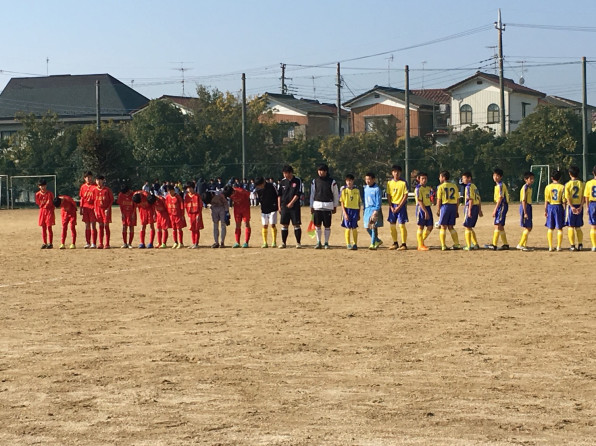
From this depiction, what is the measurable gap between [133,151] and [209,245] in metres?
41.3

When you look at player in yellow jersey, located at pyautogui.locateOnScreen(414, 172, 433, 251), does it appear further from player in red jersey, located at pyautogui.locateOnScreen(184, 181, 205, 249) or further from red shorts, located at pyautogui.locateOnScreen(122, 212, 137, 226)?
red shorts, located at pyautogui.locateOnScreen(122, 212, 137, 226)

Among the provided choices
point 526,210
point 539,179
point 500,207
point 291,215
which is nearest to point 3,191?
point 539,179

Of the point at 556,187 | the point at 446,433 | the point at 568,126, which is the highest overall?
the point at 568,126

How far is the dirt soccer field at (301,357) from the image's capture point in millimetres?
6461

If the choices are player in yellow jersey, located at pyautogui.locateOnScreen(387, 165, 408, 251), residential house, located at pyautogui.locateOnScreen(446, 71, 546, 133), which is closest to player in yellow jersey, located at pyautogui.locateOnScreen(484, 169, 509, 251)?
player in yellow jersey, located at pyautogui.locateOnScreen(387, 165, 408, 251)

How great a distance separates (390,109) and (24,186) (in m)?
28.3

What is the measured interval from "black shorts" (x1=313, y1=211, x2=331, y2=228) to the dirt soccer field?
4668 mm

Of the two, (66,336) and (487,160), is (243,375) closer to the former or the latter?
(66,336)

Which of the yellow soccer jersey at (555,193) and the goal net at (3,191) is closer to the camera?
the yellow soccer jersey at (555,193)

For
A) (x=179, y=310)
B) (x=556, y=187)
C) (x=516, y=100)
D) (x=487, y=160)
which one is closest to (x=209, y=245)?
(x=556, y=187)

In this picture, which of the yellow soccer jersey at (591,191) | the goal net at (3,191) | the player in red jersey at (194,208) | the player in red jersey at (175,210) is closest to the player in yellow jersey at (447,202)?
the yellow soccer jersey at (591,191)

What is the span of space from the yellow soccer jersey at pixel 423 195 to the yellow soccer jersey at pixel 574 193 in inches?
120

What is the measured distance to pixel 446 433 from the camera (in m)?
6.24

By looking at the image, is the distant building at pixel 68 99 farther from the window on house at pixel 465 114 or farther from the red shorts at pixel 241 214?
the red shorts at pixel 241 214
